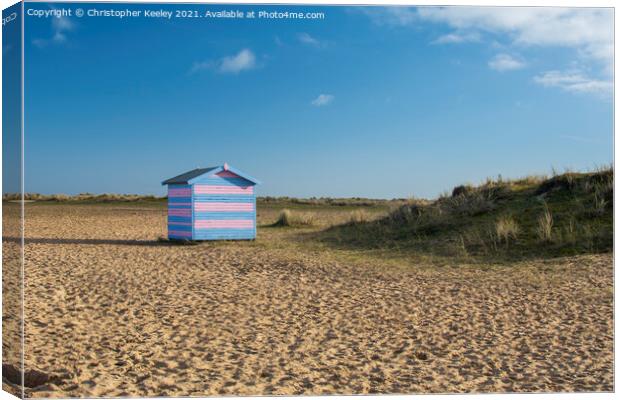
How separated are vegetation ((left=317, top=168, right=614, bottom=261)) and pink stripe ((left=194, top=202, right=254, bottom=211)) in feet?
7.69

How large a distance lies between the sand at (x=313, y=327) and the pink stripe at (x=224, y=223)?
411 cm

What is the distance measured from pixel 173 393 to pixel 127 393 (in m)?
0.32

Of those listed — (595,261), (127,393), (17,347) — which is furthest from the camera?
(595,261)

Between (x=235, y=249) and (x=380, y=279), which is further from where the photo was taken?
(x=235, y=249)

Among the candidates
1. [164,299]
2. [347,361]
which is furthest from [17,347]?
[164,299]

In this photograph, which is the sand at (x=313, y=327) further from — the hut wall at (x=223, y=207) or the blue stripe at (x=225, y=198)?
the blue stripe at (x=225, y=198)

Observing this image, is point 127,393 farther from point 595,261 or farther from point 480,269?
point 595,261

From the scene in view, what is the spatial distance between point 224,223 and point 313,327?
33.1ft

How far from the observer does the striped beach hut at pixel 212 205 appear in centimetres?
1619

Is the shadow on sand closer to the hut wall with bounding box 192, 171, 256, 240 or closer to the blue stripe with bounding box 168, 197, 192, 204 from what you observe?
the hut wall with bounding box 192, 171, 256, 240

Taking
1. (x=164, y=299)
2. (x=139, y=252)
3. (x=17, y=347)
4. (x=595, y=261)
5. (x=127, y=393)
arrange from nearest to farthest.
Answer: (x=17, y=347), (x=127, y=393), (x=164, y=299), (x=595, y=261), (x=139, y=252)

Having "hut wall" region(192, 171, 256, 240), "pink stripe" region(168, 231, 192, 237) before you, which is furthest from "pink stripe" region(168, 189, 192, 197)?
"pink stripe" region(168, 231, 192, 237)

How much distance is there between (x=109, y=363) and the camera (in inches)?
207

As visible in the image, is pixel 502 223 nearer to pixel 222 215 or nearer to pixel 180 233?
pixel 222 215
